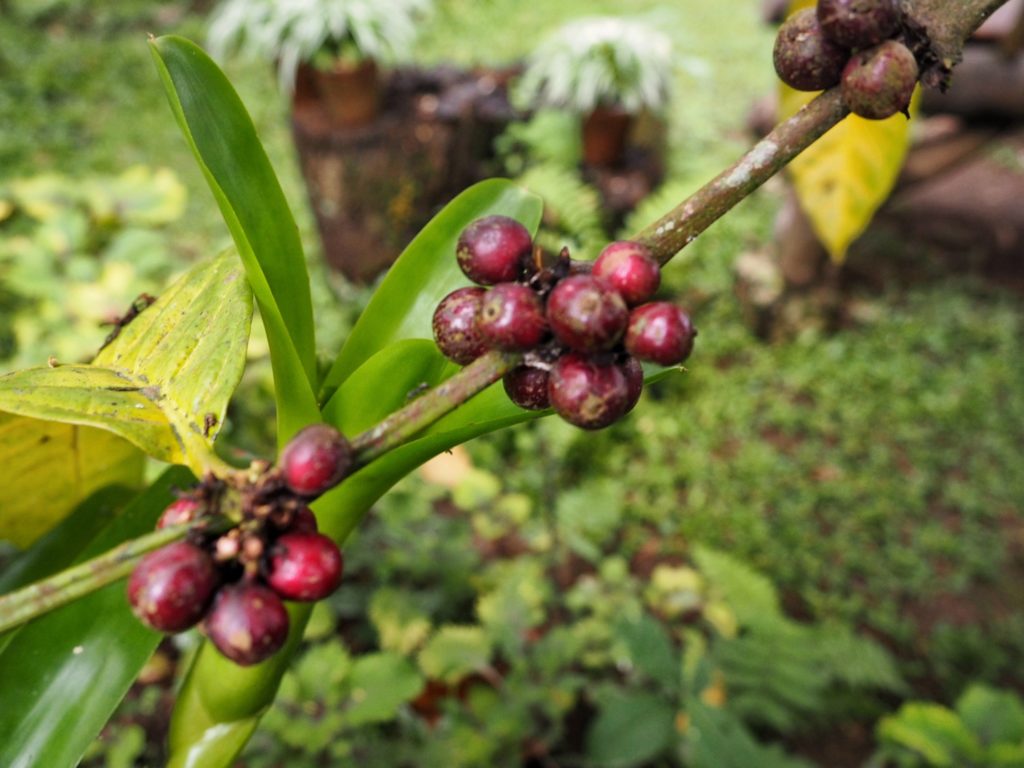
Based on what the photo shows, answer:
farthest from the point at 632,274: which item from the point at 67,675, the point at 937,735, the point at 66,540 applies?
the point at 937,735

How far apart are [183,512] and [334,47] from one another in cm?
401

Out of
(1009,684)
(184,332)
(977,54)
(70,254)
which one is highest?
(184,332)

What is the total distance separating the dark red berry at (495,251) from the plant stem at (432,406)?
0.08 meters

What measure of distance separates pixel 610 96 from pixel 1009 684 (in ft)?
9.86

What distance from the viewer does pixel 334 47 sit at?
4.04m

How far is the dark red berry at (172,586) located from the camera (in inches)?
18.1

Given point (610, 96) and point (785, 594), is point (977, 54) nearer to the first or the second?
point (610, 96)

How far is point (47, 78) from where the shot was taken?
6.27 m

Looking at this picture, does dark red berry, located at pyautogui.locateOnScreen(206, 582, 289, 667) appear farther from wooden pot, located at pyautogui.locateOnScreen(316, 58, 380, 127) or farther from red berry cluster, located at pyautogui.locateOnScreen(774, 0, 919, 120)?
wooden pot, located at pyautogui.locateOnScreen(316, 58, 380, 127)

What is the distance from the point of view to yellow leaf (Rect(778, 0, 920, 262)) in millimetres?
1336

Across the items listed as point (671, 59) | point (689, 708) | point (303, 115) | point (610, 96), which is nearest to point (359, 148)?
point (303, 115)

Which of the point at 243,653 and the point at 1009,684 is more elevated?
the point at 243,653

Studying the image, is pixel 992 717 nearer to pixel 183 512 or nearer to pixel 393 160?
pixel 183 512

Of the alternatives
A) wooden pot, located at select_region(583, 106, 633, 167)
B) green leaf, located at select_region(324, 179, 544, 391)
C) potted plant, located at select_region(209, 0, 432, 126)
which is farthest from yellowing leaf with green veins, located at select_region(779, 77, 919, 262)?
potted plant, located at select_region(209, 0, 432, 126)
